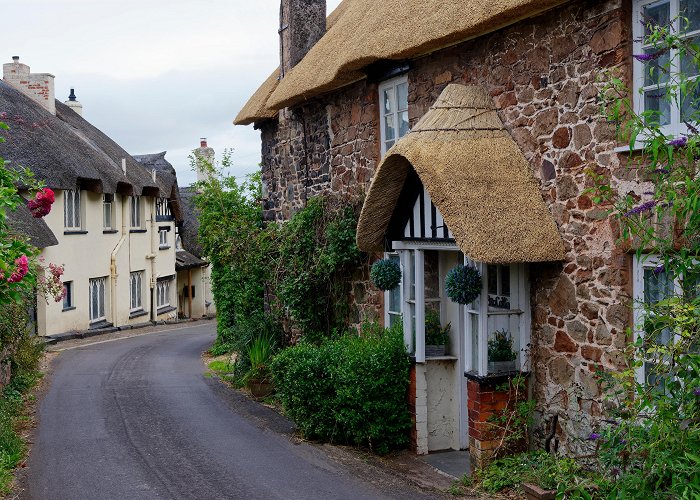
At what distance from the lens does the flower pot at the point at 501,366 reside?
7961 millimetres

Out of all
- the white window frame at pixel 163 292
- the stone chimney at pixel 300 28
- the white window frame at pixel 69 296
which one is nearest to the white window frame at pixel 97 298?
the white window frame at pixel 69 296

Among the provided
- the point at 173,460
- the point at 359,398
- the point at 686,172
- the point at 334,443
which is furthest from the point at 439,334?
the point at 686,172

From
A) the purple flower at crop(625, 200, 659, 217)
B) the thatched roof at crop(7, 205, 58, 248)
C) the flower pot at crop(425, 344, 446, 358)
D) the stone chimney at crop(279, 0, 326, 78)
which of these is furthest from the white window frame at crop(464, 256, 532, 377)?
the thatched roof at crop(7, 205, 58, 248)

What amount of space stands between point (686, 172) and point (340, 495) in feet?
15.1

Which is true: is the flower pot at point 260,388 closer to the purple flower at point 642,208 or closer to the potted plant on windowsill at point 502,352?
the potted plant on windowsill at point 502,352

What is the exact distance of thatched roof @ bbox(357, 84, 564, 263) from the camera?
7.38 metres

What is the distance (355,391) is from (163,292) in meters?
25.6

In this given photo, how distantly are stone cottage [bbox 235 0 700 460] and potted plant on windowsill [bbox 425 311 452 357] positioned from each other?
0.07m

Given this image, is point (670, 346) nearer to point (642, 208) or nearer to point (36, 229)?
point (642, 208)

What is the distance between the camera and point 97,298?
27.3 meters

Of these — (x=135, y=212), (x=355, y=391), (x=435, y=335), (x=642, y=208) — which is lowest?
(x=355, y=391)

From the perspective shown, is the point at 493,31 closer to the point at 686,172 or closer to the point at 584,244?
the point at 584,244

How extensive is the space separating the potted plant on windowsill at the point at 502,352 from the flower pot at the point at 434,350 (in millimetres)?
1414

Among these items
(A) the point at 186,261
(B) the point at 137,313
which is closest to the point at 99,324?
(B) the point at 137,313
